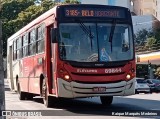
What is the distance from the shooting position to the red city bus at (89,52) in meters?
14.0

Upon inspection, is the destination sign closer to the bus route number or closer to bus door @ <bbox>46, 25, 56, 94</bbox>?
the bus route number

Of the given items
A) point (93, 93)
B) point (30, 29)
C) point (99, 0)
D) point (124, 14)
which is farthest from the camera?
point (99, 0)

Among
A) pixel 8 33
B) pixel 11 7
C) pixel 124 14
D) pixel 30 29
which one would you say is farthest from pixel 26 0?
pixel 124 14

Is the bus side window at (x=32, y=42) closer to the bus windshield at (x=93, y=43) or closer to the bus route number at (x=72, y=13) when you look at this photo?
the bus route number at (x=72, y=13)

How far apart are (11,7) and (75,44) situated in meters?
51.2

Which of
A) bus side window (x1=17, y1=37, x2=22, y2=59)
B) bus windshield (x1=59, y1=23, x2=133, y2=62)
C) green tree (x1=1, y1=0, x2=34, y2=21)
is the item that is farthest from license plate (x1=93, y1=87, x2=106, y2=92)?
green tree (x1=1, y1=0, x2=34, y2=21)

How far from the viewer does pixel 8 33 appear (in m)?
53.8

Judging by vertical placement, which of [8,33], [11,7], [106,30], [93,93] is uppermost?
[11,7]

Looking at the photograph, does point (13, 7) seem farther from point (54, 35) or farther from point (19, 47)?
point (54, 35)

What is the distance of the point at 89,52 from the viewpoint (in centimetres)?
1423

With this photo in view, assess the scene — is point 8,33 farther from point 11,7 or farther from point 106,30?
point 106,30

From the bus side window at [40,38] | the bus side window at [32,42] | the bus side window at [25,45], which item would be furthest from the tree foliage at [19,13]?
the bus side window at [40,38]

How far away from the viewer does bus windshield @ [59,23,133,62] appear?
1419 centimetres

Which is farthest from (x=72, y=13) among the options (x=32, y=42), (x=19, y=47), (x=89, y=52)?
(x=19, y=47)
